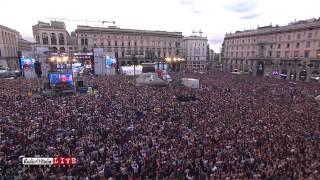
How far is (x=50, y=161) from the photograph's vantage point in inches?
430

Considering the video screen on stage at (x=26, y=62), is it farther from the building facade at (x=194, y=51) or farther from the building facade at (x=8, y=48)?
the building facade at (x=194, y=51)

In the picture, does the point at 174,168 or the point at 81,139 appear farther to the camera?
the point at 81,139

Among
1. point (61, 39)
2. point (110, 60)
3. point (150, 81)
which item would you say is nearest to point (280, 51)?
point (150, 81)

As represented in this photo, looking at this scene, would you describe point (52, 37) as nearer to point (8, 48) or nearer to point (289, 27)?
point (8, 48)

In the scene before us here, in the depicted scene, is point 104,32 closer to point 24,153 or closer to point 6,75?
point 6,75

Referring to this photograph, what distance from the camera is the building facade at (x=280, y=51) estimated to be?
2055 inches

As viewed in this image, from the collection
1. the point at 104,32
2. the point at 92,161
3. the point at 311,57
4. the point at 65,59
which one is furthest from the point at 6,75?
the point at 311,57

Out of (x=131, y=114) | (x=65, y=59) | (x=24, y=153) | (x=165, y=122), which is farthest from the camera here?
(x=65, y=59)

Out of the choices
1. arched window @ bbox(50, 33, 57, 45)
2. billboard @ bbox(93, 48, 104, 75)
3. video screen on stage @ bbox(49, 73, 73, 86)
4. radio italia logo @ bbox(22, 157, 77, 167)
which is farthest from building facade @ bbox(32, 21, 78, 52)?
radio italia logo @ bbox(22, 157, 77, 167)

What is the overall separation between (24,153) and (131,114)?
934cm

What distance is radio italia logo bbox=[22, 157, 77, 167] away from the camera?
1084 centimetres

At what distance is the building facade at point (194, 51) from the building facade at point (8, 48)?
2607 inches

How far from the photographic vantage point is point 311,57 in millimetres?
52188

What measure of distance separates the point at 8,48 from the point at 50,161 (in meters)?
79.5
